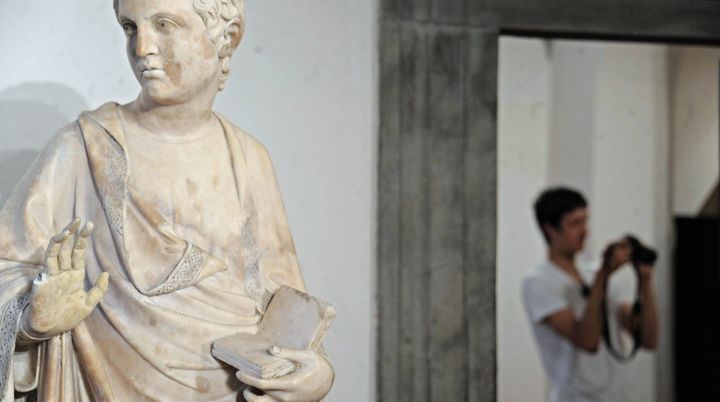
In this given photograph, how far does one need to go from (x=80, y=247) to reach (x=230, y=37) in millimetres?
591

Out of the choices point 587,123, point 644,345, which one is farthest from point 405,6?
point 587,123

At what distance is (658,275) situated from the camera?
6543 mm

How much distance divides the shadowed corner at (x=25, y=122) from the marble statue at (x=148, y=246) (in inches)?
25.3

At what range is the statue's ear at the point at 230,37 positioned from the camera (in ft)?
8.82

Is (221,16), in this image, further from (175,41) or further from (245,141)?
(245,141)

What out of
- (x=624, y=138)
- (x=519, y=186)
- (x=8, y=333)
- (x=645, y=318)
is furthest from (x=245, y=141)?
(x=519, y=186)

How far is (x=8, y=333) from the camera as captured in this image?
8.06 feet

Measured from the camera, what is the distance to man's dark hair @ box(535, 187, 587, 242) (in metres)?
5.20

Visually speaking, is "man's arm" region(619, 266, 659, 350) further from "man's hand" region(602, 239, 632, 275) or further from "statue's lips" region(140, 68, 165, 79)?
"statue's lips" region(140, 68, 165, 79)

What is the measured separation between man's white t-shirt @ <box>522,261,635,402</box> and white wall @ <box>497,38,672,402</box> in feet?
4.41

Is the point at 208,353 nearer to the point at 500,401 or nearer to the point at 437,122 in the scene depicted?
the point at 437,122

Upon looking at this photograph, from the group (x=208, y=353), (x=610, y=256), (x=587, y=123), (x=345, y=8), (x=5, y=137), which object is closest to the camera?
(x=208, y=353)

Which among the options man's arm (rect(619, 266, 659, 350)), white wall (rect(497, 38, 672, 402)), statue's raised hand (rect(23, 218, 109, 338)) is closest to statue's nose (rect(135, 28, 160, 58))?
statue's raised hand (rect(23, 218, 109, 338))

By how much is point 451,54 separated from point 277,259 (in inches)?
48.3
